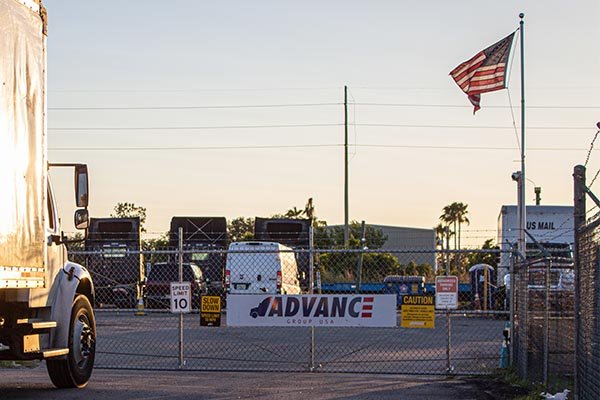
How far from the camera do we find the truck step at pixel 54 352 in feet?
39.2

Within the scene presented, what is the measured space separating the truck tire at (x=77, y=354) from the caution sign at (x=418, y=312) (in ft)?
15.1

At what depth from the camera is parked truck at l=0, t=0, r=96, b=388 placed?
10555mm

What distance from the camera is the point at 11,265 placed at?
416 inches

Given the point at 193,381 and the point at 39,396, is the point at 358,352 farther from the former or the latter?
the point at 39,396

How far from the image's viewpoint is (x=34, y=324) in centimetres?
1180

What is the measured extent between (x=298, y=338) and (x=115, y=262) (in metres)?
14.5

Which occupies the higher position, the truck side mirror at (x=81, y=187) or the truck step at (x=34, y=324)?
the truck side mirror at (x=81, y=187)

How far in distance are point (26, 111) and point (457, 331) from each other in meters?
16.8

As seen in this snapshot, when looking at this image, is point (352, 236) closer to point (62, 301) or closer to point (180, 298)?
point (180, 298)

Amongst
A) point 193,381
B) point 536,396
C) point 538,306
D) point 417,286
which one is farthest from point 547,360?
point 417,286

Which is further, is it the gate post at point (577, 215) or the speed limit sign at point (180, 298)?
the speed limit sign at point (180, 298)

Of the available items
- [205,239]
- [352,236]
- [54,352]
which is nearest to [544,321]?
[54,352]

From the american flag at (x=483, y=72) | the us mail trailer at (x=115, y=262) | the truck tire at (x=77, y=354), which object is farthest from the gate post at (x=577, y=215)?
the us mail trailer at (x=115, y=262)

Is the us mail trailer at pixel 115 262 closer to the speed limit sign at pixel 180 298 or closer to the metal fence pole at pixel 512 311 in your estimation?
the speed limit sign at pixel 180 298
